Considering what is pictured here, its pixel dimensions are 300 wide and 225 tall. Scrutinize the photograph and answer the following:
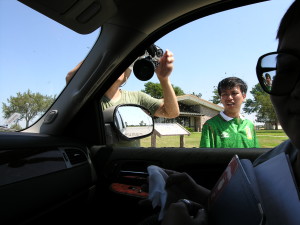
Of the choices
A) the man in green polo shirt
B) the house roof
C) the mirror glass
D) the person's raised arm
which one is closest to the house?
the house roof

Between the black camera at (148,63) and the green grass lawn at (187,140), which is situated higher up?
the black camera at (148,63)

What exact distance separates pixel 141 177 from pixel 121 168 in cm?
22

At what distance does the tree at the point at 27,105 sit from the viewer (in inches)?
81.1

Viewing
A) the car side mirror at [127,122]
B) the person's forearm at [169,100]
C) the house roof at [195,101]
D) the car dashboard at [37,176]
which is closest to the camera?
the car dashboard at [37,176]

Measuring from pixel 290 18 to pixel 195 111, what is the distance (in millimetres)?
2814

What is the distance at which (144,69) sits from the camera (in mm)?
2438

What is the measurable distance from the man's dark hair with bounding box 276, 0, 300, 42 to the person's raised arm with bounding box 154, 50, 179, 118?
1.21m

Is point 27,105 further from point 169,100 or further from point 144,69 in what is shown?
point 169,100

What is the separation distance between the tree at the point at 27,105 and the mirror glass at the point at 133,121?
2.17ft

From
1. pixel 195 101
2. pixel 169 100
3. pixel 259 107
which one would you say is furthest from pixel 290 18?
pixel 195 101

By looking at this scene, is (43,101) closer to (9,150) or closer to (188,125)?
(9,150)

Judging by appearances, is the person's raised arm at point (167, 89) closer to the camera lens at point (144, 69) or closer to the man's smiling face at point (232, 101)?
the camera lens at point (144, 69)

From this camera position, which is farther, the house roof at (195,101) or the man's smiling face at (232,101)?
the house roof at (195,101)

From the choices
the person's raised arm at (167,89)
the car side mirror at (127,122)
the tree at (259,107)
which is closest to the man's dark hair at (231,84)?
the tree at (259,107)
